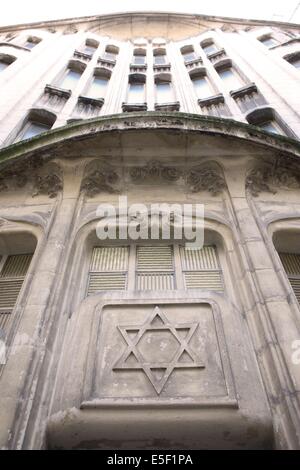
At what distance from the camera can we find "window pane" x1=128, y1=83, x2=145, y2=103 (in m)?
16.2

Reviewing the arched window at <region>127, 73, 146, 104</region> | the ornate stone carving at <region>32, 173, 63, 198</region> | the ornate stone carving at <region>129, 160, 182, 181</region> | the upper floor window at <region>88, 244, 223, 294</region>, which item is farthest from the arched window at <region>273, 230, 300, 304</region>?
the arched window at <region>127, 73, 146, 104</region>

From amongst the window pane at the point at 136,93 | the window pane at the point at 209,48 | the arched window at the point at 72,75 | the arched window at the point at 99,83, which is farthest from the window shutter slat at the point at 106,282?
the window pane at the point at 209,48

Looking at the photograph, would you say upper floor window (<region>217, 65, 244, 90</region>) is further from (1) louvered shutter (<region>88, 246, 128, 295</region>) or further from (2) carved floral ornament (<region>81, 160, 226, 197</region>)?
(1) louvered shutter (<region>88, 246, 128, 295</region>)

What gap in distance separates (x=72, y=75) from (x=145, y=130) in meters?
13.0

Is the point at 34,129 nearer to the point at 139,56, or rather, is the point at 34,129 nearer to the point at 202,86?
the point at 202,86

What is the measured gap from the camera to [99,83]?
59.0ft

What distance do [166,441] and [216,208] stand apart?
485 centimetres

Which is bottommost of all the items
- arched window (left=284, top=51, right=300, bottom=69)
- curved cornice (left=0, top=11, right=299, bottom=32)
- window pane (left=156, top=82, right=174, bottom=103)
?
window pane (left=156, top=82, right=174, bottom=103)

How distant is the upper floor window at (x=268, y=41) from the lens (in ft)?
69.7

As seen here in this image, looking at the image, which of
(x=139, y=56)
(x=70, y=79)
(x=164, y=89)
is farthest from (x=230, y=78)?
(x=70, y=79)

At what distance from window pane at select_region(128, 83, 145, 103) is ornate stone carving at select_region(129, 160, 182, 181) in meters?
8.97

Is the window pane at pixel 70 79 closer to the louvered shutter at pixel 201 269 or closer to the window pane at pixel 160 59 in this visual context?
the window pane at pixel 160 59

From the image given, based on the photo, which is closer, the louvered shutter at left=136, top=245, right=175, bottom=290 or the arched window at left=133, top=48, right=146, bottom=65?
the louvered shutter at left=136, top=245, right=175, bottom=290

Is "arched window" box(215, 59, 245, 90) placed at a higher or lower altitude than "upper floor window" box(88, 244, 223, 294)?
higher
